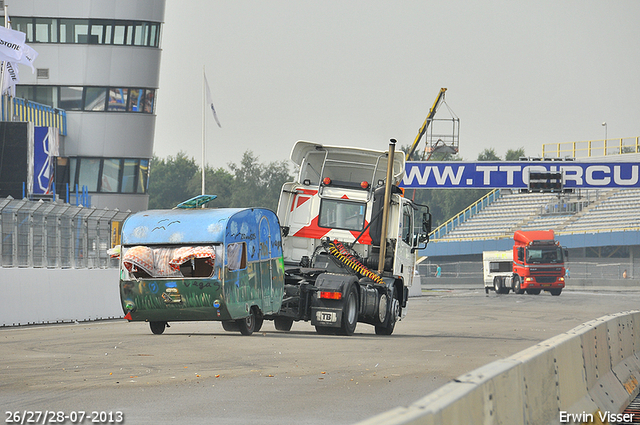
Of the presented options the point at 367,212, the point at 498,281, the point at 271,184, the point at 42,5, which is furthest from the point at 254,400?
the point at 271,184

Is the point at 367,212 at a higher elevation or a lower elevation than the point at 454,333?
higher

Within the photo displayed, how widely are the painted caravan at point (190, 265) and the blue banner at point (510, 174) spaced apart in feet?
104

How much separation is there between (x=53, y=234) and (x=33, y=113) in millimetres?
23925

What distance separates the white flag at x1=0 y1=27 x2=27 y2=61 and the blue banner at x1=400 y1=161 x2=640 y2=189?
1941cm

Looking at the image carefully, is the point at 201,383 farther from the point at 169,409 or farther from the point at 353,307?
the point at 353,307

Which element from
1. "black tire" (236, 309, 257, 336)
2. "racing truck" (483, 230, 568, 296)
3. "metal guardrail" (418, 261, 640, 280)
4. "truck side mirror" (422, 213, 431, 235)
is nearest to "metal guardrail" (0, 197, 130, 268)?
"black tire" (236, 309, 257, 336)

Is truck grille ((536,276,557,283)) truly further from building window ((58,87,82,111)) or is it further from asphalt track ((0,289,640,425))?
asphalt track ((0,289,640,425))

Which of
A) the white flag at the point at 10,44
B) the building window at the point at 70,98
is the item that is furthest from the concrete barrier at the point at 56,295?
the building window at the point at 70,98

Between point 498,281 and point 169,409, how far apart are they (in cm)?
4995

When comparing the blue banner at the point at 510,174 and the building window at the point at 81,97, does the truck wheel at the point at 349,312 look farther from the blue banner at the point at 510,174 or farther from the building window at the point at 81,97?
the building window at the point at 81,97

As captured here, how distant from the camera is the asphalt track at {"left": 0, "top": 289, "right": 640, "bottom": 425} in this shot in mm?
8844

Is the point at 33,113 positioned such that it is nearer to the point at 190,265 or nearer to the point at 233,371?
the point at 190,265

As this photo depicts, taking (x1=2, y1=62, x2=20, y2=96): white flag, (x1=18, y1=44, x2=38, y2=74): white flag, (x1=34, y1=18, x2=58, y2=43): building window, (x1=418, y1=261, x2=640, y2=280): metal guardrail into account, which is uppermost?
(x1=34, y1=18, x2=58, y2=43): building window

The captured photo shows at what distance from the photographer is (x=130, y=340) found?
16.9m
